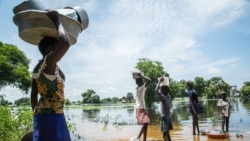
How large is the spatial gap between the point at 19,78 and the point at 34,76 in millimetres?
32794

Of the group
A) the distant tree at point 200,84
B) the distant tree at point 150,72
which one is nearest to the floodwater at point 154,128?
the distant tree at point 150,72

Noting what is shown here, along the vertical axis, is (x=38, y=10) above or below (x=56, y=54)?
above

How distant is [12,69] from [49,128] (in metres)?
33.5

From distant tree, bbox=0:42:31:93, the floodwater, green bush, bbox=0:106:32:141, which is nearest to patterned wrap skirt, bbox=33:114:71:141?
green bush, bbox=0:106:32:141

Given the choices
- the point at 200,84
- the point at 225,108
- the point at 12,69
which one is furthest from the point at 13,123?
the point at 200,84

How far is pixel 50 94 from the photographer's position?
2693 mm

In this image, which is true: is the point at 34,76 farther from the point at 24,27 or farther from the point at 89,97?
the point at 89,97

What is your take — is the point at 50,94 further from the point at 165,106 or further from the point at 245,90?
the point at 245,90

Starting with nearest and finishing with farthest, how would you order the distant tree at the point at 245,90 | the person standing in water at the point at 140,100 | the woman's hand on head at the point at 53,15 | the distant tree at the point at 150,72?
the woman's hand on head at the point at 53,15
the person standing in water at the point at 140,100
the distant tree at the point at 150,72
the distant tree at the point at 245,90

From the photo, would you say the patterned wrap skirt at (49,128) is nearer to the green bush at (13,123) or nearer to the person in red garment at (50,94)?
the person in red garment at (50,94)

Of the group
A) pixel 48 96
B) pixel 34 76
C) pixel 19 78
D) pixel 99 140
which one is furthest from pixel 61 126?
pixel 19 78

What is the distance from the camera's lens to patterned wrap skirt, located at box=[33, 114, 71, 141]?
2.62 meters

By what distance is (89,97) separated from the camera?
136875 millimetres

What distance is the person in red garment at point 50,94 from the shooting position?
2.62 metres
